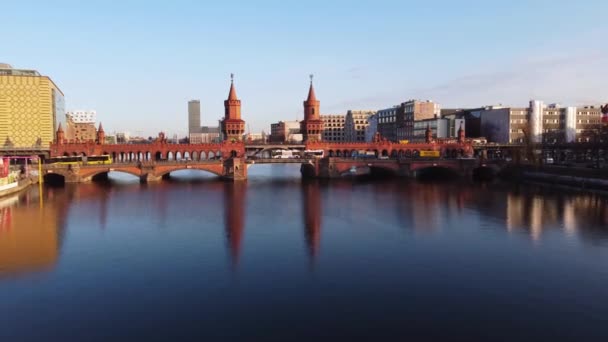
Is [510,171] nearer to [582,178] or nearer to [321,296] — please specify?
[582,178]

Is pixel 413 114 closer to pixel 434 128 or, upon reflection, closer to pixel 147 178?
pixel 434 128

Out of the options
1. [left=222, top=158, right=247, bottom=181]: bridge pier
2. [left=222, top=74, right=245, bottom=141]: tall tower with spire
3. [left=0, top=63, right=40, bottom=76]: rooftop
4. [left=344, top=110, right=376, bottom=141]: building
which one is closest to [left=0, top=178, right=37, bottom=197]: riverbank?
[left=222, top=158, right=247, bottom=181]: bridge pier

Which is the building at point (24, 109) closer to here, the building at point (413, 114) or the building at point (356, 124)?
the building at point (413, 114)

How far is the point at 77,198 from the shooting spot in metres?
55.9

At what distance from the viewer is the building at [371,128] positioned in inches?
6781

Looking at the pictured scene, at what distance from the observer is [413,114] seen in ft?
460

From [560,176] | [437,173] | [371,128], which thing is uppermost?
[371,128]

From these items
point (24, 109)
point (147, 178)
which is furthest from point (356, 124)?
point (147, 178)

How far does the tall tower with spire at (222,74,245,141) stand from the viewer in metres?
92.0

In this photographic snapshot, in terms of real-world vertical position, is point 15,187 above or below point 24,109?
below

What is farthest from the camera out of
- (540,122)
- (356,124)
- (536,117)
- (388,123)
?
(356,124)

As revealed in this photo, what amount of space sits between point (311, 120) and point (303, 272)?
70.8m

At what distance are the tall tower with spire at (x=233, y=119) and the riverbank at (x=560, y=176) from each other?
5191 centimetres

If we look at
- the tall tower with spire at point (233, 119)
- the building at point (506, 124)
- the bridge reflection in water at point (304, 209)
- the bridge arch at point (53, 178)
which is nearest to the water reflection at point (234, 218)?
the bridge reflection in water at point (304, 209)
